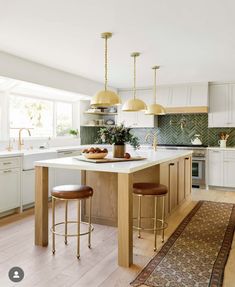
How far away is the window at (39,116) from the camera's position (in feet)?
16.8

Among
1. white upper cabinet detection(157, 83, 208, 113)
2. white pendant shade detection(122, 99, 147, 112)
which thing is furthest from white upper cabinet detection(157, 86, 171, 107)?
white pendant shade detection(122, 99, 147, 112)

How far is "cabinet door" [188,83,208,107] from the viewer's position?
612cm

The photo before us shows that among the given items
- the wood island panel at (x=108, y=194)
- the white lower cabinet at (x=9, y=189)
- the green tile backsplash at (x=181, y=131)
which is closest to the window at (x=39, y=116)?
the green tile backsplash at (x=181, y=131)

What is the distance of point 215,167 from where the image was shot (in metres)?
5.92

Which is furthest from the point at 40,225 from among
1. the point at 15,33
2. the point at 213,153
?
the point at 213,153

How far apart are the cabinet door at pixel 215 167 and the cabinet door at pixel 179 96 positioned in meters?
1.25

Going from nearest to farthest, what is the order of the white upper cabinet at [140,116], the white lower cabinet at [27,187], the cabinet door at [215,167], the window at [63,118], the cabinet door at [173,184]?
the cabinet door at [173,184]
the white lower cabinet at [27,187]
the cabinet door at [215,167]
the window at [63,118]
the white upper cabinet at [140,116]

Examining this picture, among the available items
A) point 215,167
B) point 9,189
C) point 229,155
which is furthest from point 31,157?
point 229,155

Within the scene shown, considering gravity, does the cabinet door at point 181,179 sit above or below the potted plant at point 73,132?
below

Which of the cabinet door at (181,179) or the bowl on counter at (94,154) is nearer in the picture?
the bowl on counter at (94,154)

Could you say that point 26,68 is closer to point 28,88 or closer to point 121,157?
point 28,88

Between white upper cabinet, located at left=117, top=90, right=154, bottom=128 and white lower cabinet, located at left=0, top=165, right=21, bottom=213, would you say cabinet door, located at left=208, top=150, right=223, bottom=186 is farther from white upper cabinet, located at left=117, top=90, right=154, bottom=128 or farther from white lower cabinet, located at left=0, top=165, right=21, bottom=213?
white lower cabinet, located at left=0, top=165, right=21, bottom=213

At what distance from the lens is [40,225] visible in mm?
2959

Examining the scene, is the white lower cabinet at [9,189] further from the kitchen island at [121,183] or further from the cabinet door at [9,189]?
the kitchen island at [121,183]
